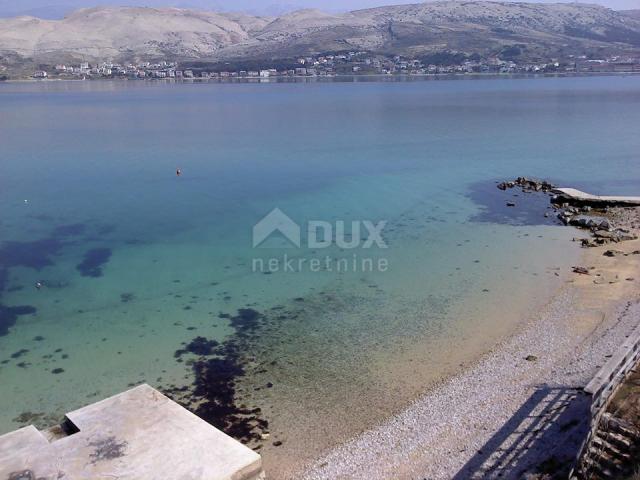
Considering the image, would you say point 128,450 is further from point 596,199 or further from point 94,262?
point 596,199

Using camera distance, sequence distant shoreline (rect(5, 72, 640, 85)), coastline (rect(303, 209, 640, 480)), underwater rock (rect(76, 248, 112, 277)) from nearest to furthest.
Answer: coastline (rect(303, 209, 640, 480)) → underwater rock (rect(76, 248, 112, 277)) → distant shoreline (rect(5, 72, 640, 85))

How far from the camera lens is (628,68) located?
173m

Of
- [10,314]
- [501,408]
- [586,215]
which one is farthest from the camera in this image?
[586,215]

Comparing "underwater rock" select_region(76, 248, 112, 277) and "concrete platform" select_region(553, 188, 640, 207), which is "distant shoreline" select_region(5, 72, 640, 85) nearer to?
"concrete platform" select_region(553, 188, 640, 207)

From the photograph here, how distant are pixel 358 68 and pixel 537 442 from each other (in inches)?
7048

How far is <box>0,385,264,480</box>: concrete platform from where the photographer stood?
9633mm

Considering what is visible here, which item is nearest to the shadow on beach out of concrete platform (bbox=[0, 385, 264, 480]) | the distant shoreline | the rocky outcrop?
concrete platform (bbox=[0, 385, 264, 480])

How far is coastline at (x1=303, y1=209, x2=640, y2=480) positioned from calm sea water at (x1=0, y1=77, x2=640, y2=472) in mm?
740

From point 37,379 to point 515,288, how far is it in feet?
49.5
